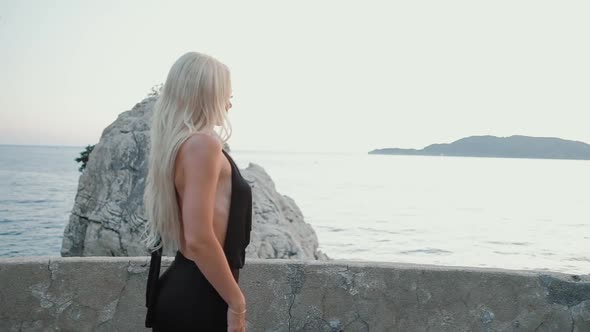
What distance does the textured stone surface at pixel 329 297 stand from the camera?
340 centimetres

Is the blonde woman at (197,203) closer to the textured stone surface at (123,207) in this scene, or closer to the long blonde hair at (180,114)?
the long blonde hair at (180,114)

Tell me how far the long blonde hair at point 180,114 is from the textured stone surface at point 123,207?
754 cm

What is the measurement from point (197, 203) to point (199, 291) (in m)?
0.37

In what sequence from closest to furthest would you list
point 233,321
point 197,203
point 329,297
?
point 197,203 → point 233,321 → point 329,297

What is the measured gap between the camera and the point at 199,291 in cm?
200

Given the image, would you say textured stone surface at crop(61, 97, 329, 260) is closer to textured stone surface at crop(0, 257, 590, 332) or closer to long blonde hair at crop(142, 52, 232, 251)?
textured stone surface at crop(0, 257, 590, 332)

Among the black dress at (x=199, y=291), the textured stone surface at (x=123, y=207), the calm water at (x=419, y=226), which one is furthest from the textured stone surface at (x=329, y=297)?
the calm water at (x=419, y=226)

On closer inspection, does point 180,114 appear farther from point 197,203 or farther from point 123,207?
point 123,207

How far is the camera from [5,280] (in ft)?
11.0

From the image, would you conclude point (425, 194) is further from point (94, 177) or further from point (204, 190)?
point (204, 190)

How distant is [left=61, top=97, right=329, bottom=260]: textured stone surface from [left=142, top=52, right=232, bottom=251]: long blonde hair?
7.54 metres

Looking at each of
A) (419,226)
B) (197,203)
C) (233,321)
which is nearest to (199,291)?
(233,321)

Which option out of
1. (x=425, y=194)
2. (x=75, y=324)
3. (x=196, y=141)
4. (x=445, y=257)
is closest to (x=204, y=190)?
(x=196, y=141)

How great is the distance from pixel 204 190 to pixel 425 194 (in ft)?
203
